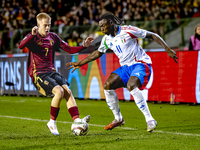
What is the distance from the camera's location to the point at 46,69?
19.4 ft

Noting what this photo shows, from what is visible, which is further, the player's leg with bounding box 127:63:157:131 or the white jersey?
the white jersey

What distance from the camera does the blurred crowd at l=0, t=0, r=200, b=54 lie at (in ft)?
54.7

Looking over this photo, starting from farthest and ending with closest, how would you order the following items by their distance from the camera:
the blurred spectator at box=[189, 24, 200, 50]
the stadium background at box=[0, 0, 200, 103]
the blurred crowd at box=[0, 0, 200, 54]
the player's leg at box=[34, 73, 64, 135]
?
the blurred crowd at box=[0, 0, 200, 54], the stadium background at box=[0, 0, 200, 103], the blurred spectator at box=[189, 24, 200, 50], the player's leg at box=[34, 73, 64, 135]

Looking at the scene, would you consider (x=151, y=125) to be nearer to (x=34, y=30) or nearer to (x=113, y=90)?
(x=113, y=90)

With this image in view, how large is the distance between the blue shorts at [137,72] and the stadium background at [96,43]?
368 centimetres

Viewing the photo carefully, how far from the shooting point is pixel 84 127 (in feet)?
18.1

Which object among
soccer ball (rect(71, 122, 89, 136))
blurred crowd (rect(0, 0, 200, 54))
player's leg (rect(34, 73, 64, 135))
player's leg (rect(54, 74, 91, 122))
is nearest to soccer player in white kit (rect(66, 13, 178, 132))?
player's leg (rect(54, 74, 91, 122))

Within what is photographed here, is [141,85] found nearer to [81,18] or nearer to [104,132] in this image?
[104,132]

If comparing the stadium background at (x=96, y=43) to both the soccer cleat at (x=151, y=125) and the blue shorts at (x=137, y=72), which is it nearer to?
the blue shorts at (x=137, y=72)

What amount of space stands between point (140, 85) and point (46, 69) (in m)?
1.59

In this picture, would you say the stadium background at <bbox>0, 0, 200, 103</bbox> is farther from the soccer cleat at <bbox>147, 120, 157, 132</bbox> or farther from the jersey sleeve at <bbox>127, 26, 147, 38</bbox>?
the soccer cleat at <bbox>147, 120, 157, 132</bbox>

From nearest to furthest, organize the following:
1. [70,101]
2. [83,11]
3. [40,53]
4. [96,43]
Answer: [70,101]
[40,53]
[96,43]
[83,11]

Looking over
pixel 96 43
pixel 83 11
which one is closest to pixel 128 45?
pixel 96 43

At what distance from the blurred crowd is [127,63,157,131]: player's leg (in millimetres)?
8897
